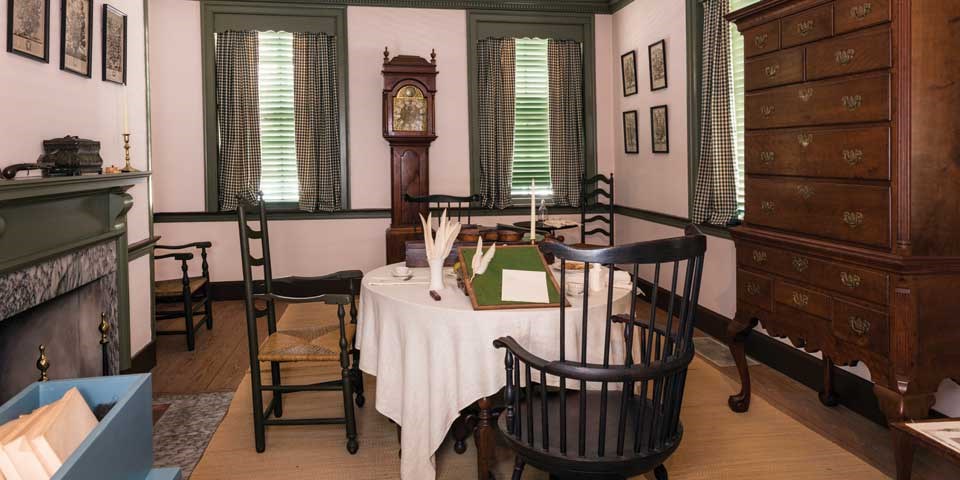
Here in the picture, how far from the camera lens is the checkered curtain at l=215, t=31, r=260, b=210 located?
6.33m

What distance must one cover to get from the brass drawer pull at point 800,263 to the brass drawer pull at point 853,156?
47 centimetres

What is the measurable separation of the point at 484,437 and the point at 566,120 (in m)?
4.72

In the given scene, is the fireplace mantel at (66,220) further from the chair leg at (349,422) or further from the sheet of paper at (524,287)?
the sheet of paper at (524,287)

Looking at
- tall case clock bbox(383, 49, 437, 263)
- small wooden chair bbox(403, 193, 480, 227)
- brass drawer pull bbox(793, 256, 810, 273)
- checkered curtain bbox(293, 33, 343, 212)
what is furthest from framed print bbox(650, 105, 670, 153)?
checkered curtain bbox(293, 33, 343, 212)

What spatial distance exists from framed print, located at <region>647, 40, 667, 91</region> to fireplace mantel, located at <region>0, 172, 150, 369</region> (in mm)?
3889

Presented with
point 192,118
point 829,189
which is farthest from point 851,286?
point 192,118

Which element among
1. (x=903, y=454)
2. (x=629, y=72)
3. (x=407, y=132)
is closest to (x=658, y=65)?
(x=629, y=72)

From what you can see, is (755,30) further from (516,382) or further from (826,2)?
(516,382)

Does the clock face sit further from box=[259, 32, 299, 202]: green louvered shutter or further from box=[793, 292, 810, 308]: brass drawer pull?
box=[793, 292, 810, 308]: brass drawer pull

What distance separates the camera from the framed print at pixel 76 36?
10.9 ft

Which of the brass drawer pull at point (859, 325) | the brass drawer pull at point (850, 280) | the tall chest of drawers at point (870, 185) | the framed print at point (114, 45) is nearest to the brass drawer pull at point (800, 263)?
the tall chest of drawers at point (870, 185)

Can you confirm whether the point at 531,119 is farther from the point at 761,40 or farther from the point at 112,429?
the point at 112,429

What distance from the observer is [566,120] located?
6863 millimetres

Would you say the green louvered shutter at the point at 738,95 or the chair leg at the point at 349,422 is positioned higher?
the green louvered shutter at the point at 738,95
